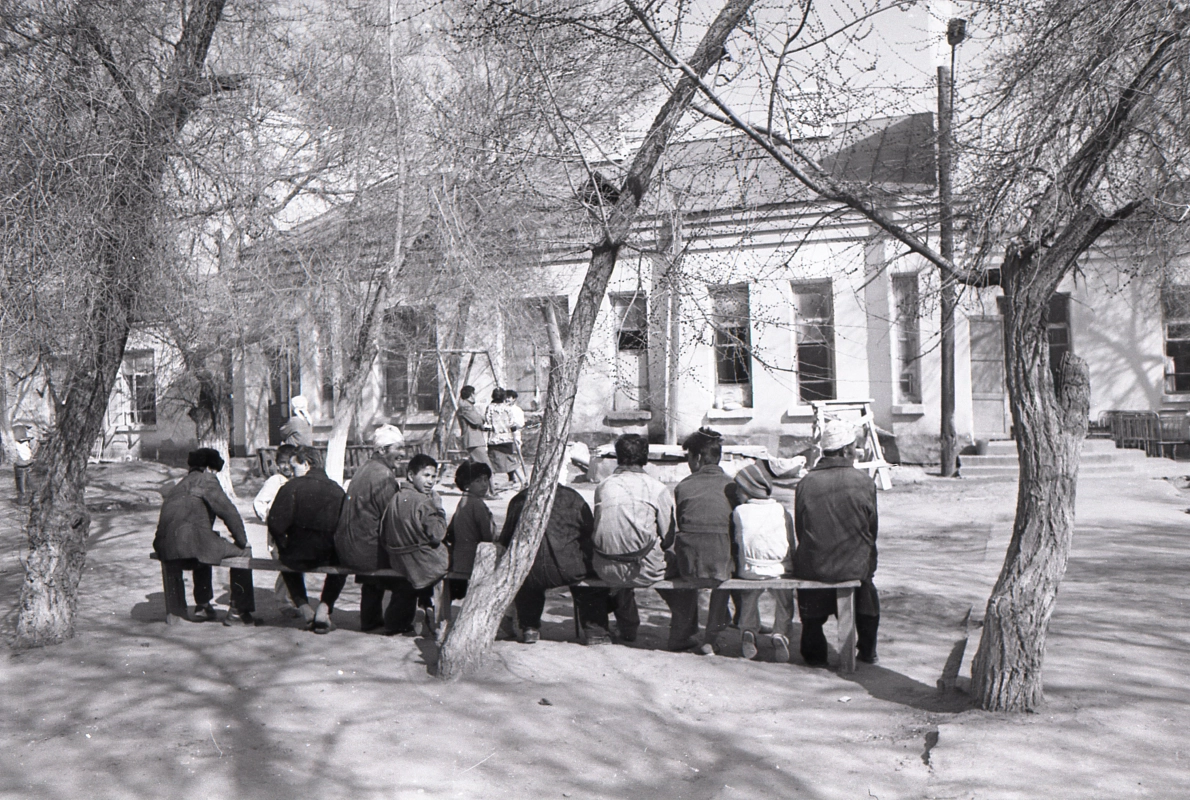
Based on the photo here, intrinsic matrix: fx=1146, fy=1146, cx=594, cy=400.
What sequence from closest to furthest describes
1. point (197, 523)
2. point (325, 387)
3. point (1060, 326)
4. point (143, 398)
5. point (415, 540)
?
point (415, 540) < point (197, 523) < point (1060, 326) < point (325, 387) < point (143, 398)

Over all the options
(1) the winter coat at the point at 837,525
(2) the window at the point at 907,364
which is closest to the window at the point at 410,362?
(2) the window at the point at 907,364

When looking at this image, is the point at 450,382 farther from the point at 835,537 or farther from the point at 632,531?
the point at 835,537

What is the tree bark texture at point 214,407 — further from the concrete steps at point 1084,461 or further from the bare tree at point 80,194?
the concrete steps at point 1084,461

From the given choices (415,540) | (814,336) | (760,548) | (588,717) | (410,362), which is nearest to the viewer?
(588,717)

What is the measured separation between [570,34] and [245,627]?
4778 mm

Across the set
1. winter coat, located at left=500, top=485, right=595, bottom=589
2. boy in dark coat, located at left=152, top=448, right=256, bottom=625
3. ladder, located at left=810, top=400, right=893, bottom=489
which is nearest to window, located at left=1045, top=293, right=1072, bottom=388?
ladder, located at left=810, top=400, right=893, bottom=489

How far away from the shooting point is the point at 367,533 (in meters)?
8.07

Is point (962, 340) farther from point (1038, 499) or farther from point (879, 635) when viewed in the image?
point (1038, 499)

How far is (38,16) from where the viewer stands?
8109 millimetres

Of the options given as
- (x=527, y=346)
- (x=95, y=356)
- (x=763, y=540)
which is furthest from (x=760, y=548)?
(x=527, y=346)

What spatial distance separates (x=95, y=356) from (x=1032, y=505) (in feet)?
20.0

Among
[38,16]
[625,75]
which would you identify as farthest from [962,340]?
[38,16]

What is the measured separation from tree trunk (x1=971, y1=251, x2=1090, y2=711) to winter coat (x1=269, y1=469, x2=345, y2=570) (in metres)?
4.61

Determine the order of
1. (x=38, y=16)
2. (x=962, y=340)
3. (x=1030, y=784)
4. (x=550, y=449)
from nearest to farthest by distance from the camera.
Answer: (x=1030, y=784) → (x=550, y=449) → (x=38, y=16) → (x=962, y=340)
